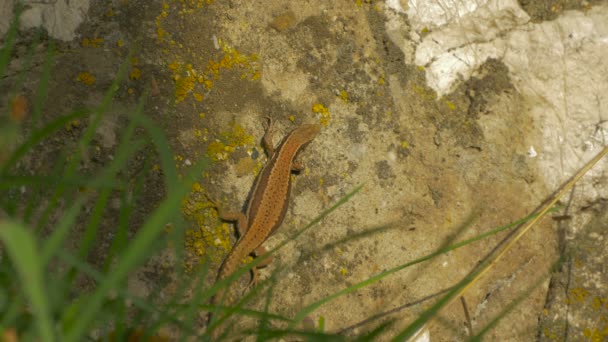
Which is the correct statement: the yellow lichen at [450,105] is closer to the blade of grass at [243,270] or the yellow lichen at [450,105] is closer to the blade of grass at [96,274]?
the blade of grass at [243,270]

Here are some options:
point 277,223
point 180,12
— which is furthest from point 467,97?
point 180,12

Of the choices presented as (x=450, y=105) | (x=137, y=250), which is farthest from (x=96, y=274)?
(x=450, y=105)

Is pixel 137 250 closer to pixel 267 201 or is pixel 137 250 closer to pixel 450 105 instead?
pixel 267 201

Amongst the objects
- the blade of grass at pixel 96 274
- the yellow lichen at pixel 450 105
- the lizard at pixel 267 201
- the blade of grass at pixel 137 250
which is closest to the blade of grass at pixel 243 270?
the blade of grass at pixel 96 274

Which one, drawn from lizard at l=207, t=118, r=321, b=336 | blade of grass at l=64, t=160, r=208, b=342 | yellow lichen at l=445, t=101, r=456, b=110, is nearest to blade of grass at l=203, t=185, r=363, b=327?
blade of grass at l=64, t=160, r=208, b=342

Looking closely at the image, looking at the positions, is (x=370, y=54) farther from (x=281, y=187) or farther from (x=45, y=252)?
(x=45, y=252)

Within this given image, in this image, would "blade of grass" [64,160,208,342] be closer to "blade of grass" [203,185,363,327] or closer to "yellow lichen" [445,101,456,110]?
"blade of grass" [203,185,363,327]

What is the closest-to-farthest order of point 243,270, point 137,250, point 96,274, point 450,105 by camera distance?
1. point 137,250
2. point 96,274
3. point 243,270
4. point 450,105

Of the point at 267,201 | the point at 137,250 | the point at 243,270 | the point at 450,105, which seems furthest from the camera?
the point at 450,105
